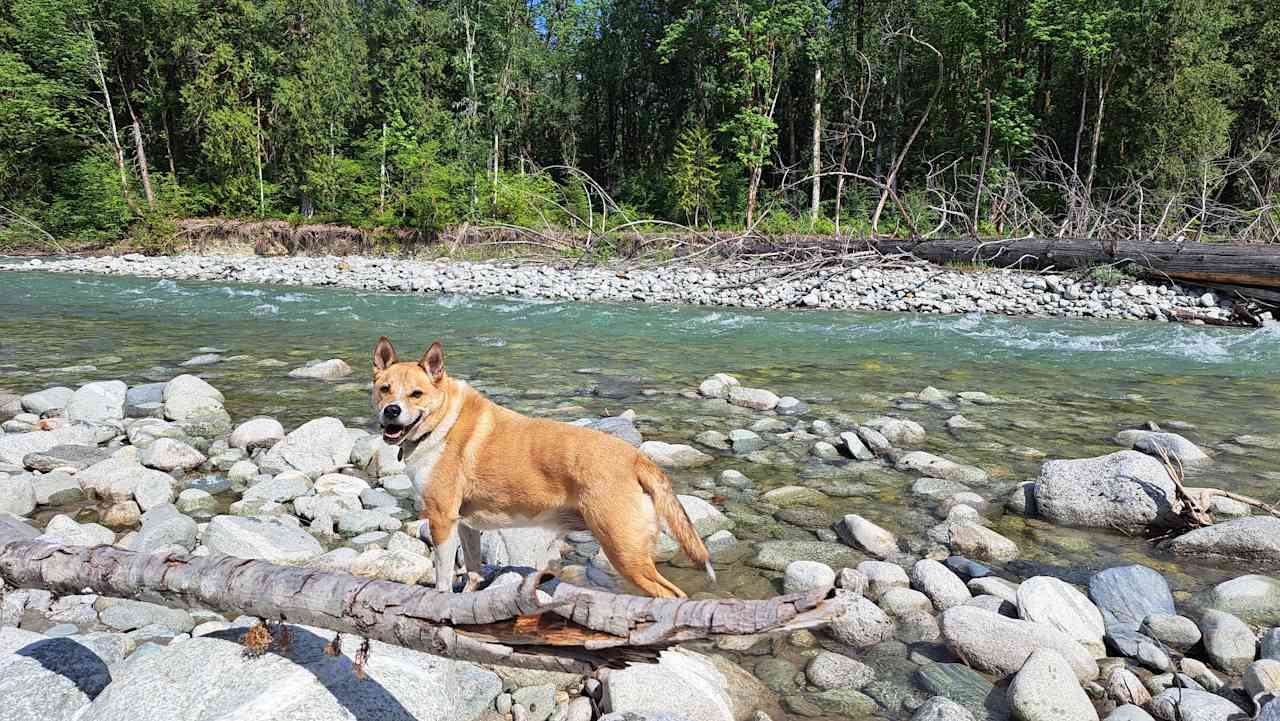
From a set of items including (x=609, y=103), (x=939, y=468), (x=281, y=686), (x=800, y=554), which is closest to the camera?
(x=281, y=686)

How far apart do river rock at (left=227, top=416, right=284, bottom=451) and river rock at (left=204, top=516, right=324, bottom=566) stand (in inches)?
90.6

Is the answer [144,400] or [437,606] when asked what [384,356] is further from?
[144,400]

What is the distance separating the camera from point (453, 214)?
35.0m

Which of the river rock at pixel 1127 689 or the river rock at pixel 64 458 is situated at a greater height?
the river rock at pixel 64 458

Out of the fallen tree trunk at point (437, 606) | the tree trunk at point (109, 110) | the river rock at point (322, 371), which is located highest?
the tree trunk at point (109, 110)

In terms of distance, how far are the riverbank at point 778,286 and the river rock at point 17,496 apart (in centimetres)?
1522

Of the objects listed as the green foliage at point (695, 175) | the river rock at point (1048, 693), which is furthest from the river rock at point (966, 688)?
the green foliage at point (695, 175)

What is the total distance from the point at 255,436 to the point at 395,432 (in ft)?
12.8

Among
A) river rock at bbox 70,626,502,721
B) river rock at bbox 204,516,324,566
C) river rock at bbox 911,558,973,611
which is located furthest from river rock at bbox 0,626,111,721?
A: river rock at bbox 911,558,973,611

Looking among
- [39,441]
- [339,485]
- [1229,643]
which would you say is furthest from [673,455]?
[39,441]

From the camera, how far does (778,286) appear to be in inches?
793

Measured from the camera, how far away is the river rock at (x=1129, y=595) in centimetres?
393

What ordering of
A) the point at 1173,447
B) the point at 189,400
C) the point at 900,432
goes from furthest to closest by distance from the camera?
the point at 189,400 → the point at 900,432 → the point at 1173,447

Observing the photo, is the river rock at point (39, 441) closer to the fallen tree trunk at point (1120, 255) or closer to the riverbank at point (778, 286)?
the riverbank at point (778, 286)
